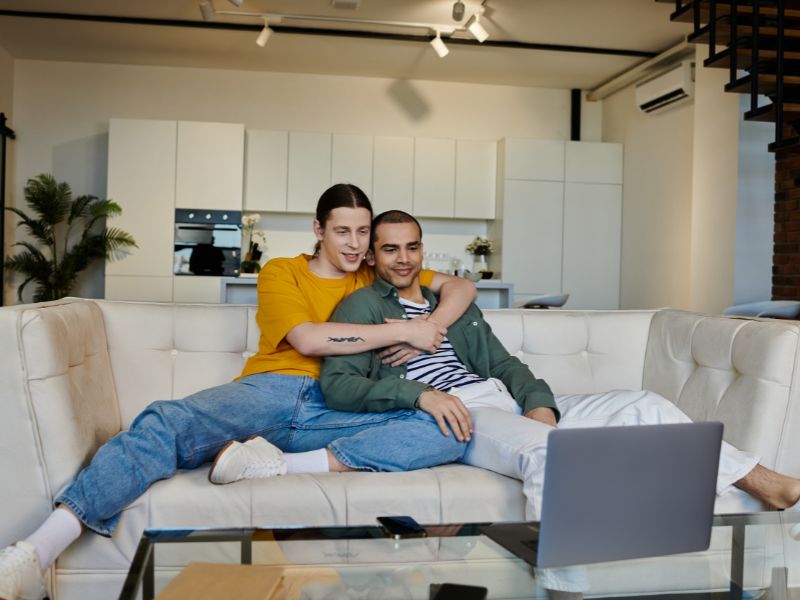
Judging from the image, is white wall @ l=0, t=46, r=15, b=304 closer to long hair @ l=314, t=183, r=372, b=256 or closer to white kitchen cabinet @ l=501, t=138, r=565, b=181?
white kitchen cabinet @ l=501, t=138, r=565, b=181

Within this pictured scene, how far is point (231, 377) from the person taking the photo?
8.32 feet

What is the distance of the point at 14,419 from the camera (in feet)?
6.05

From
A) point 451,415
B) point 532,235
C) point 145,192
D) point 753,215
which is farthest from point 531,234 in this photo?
point 451,415

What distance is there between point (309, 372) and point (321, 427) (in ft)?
0.61

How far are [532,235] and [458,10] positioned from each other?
2539 mm

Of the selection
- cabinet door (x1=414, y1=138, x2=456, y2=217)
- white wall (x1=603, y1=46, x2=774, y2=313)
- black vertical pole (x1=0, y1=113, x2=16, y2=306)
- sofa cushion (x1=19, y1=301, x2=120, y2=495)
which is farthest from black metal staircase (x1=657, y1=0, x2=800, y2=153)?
black vertical pole (x1=0, y1=113, x2=16, y2=306)

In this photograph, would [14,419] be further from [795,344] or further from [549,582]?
[795,344]

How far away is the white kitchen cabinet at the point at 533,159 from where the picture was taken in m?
7.47

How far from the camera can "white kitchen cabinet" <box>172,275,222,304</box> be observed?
7000 millimetres

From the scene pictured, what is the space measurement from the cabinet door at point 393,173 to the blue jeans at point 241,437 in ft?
17.8

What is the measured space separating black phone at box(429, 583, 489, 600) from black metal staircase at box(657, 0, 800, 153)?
13.1 ft

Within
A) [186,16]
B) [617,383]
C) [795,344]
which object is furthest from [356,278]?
[186,16]

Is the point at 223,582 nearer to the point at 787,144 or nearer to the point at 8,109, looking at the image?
the point at 787,144

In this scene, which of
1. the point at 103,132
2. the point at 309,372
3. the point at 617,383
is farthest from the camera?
the point at 103,132
